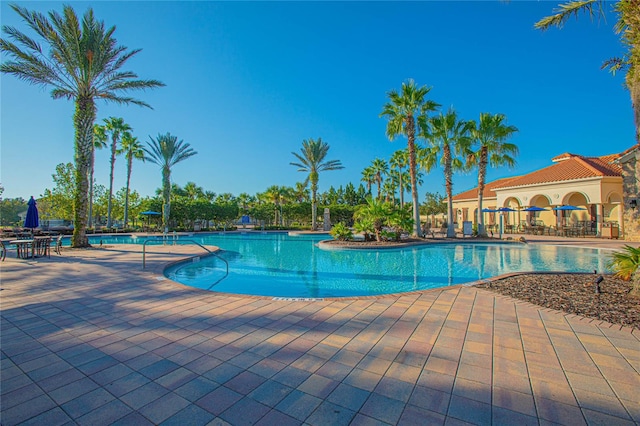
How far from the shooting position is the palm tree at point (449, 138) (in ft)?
61.0

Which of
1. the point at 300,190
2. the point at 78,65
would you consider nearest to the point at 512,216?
the point at 300,190

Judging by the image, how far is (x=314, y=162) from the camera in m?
29.4

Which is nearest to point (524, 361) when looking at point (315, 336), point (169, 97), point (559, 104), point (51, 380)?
point (315, 336)

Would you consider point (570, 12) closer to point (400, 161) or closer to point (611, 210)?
point (611, 210)

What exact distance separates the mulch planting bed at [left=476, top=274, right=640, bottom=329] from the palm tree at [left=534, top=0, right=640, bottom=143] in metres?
2.82

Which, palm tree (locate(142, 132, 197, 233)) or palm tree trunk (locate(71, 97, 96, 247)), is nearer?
palm tree trunk (locate(71, 97, 96, 247))

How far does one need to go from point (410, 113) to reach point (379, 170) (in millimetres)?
24062

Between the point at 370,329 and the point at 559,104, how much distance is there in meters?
25.7

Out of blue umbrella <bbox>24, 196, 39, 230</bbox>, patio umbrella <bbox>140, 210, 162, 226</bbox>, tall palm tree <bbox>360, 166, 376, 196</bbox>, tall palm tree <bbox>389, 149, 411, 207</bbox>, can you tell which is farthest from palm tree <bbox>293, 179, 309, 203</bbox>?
blue umbrella <bbox>24, 196, 39, 230</bbox>

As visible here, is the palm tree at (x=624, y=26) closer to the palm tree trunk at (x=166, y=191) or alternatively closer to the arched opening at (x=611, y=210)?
the arched opening at (x=611, y=210)

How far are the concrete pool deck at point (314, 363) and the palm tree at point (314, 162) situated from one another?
81.1 ft

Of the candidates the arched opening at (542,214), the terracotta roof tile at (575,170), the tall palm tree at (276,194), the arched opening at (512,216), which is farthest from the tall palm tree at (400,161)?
the tall palm tree at (276,194)

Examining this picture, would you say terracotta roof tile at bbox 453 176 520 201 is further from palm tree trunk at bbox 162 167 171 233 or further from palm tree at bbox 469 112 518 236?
palm tree trunk at bbox 162 167 171 233

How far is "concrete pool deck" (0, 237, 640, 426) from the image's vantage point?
2074 mm
